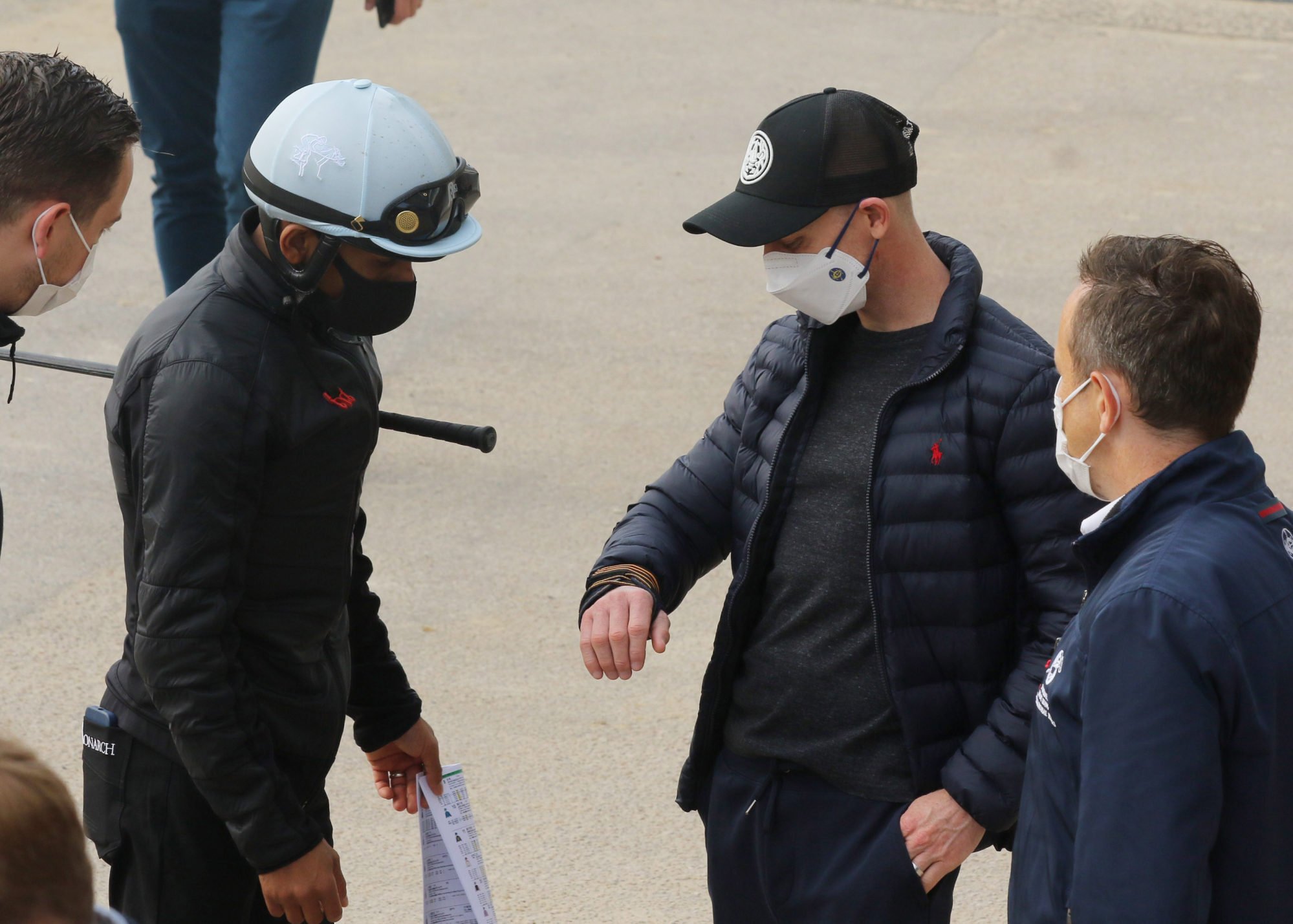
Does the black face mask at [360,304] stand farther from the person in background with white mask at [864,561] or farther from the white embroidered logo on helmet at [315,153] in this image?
the person in background with white mask at [864,561]

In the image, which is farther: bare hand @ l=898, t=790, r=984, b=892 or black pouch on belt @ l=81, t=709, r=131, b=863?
black pouch on belt @ l=81, t=709, r=131, b=863

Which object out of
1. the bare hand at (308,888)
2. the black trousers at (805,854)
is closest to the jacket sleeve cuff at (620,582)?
the black trousers at (805,854)

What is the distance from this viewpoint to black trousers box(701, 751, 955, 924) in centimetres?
273

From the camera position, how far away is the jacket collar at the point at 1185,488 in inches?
81.8

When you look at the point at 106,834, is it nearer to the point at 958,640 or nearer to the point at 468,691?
the point at 958,640

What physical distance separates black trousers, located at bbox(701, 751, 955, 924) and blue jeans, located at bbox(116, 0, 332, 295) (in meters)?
3.05

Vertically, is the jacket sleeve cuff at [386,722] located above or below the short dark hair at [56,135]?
below

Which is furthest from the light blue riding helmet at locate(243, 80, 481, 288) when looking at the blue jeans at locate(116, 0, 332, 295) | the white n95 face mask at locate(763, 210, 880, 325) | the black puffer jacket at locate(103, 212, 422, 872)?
the blue jeans at locate(116, 0, 332, 295)

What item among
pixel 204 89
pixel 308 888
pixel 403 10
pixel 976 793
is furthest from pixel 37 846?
pixel 403 10

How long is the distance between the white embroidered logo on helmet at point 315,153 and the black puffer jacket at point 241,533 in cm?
16

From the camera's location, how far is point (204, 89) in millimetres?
5441

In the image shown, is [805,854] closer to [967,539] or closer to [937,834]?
[937,834]

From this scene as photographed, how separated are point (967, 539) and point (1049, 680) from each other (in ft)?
1.58

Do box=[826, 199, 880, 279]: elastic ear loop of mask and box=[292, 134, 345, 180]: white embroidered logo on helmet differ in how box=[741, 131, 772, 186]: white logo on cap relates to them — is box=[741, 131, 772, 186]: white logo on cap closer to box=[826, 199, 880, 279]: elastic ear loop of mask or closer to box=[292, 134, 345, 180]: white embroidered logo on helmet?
box=[826, 199, 880, 279]: elastic ear loop of mask
